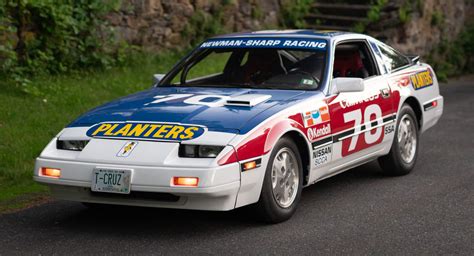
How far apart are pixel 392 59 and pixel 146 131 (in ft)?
11.1

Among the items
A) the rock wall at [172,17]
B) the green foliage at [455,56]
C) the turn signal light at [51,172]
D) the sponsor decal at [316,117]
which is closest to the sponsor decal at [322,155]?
the sponsor decal at [316,117]

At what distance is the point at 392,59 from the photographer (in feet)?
30.2

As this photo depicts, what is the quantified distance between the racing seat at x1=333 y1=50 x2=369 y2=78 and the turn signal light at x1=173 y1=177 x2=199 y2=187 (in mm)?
2826

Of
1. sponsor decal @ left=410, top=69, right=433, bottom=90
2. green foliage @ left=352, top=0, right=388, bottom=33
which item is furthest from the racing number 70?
green foliage @ left=352, top=0, right=388, bottom=33

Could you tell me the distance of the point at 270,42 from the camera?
827 cm

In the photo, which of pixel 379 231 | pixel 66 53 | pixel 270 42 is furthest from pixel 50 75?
pixel 379 231

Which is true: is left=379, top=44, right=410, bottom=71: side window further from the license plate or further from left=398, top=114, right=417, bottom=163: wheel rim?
the license plate

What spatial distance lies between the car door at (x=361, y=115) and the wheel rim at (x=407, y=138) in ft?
0.97

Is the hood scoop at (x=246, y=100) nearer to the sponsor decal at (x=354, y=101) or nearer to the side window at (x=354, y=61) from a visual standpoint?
the sponsor decal at (x=354, y=101)

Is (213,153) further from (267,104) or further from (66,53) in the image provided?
(66,53)

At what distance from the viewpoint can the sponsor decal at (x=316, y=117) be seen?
7254 mm

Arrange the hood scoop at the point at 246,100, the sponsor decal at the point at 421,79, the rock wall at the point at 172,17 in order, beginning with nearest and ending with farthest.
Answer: the hood scoop at the point at 246,100
the sponsor decal at the point at 421,79
the rock wall at the point at 172,17

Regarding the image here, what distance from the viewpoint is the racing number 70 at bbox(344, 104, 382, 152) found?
26.0ft

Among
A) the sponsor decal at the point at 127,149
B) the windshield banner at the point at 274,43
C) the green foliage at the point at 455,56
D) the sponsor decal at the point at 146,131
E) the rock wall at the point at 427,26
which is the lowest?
the green foliage at the point at 455,56
